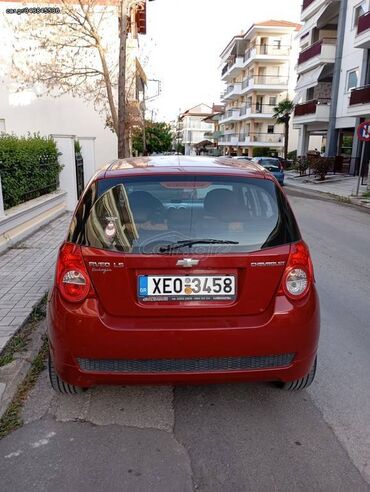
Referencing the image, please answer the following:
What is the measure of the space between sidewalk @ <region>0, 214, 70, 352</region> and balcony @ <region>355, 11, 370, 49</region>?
2230 cm

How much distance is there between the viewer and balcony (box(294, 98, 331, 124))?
31664 mm

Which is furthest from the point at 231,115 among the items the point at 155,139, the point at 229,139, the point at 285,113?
the point at 285,113

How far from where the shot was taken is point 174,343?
8.74ft

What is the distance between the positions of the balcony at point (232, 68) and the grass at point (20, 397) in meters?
64.6

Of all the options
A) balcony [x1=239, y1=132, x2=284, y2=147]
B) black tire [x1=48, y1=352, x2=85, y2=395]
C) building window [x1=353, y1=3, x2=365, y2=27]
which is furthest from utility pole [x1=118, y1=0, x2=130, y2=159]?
balcony [x1=239, y1=132, x2=284, y2=147]

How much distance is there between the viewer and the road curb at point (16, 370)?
3152 mm

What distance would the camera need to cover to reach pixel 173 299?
2.71 meters

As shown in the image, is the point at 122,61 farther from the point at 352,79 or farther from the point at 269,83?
the point at 269,83

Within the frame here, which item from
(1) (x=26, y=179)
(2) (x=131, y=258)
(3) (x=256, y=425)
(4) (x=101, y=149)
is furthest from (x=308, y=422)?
(4) (x=101, y=149)

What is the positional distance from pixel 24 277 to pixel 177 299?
12.5ft

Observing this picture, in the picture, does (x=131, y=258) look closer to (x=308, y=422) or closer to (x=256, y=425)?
(x=256, y=425)

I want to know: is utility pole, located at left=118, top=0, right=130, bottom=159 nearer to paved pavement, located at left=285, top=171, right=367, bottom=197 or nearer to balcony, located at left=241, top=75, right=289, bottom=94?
paved pavement, located at left=285, top=171, right=367, bottom=197

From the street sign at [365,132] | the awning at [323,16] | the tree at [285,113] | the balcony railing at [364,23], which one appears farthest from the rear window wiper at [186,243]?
the tree at [285,113]

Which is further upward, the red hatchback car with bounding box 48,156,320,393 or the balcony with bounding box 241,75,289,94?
the balcony with bounding box 241,75,289,94
